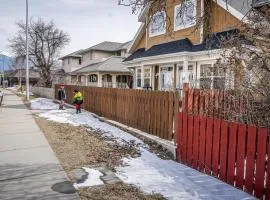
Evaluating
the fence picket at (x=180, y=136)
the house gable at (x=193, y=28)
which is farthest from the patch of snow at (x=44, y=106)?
the fence picket at (x=180, y=136)

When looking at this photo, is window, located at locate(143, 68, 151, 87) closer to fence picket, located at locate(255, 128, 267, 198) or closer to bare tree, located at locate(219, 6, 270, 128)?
bare tree, located at locate(219, 6, 270, 128)

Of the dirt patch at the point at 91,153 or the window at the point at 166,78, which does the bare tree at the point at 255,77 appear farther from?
the window at the point at 166,78

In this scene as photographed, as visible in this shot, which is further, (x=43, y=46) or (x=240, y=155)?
(x=43, y=46)

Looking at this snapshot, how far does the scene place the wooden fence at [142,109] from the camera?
32.0ft

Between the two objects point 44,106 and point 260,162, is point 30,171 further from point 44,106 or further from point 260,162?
point 44,106

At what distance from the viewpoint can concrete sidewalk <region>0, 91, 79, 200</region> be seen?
5516 millimetres

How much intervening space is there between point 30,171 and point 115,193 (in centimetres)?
216

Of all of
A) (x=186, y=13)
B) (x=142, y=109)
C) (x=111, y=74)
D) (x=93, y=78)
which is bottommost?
(x=142, y=109)

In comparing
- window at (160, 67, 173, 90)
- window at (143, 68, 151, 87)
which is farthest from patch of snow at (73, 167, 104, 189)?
window at (143, 68, 151, 87)

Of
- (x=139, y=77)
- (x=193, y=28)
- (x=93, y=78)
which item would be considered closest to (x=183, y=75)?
(x=193, y=28)

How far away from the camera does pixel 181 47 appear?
735 inches

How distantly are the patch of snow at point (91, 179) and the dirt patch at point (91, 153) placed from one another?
0.20 meters

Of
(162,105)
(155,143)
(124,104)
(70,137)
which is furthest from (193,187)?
(124,104)

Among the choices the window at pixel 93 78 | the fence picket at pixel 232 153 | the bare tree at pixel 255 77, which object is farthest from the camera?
the window at pixel 93 78
